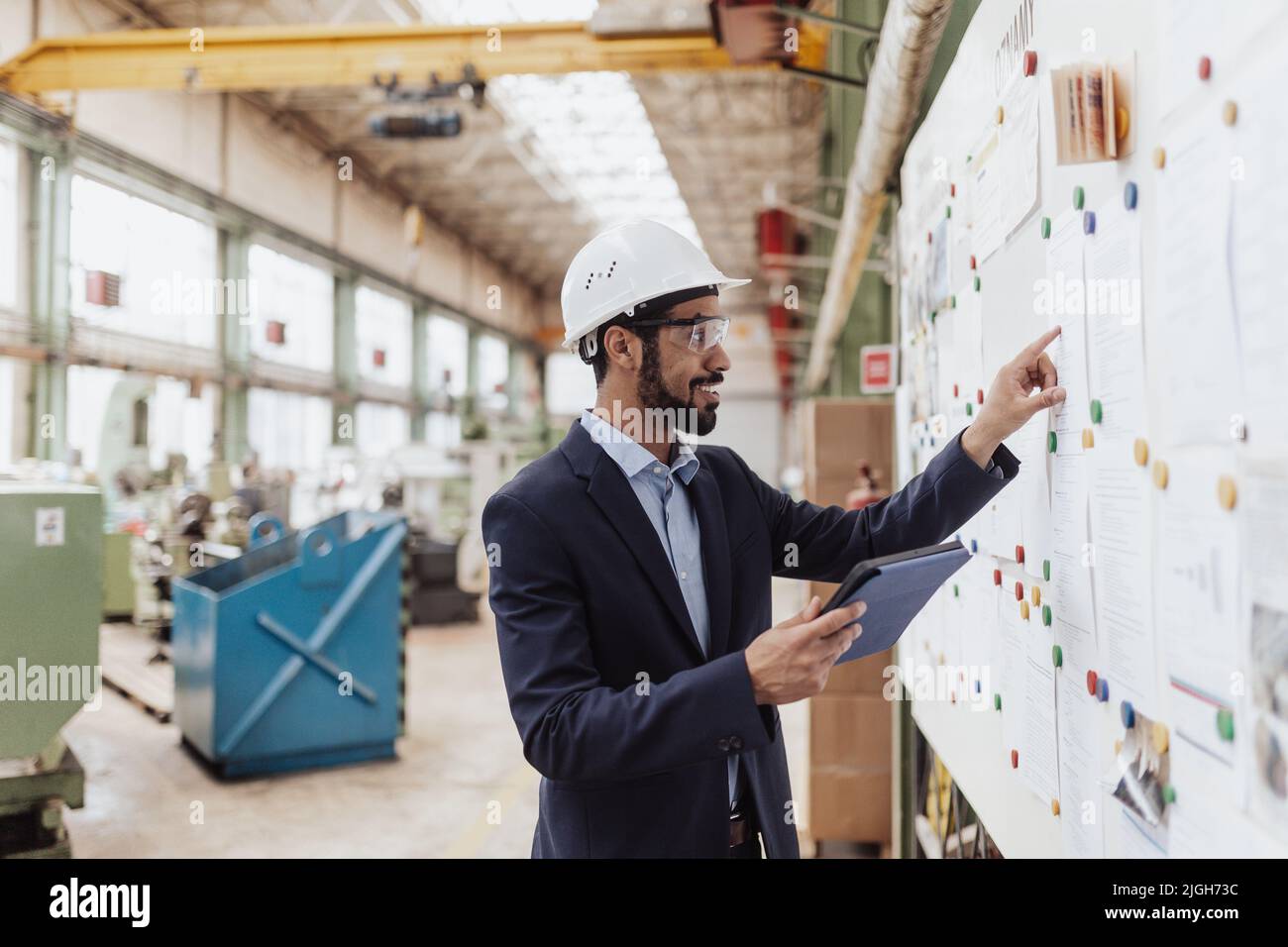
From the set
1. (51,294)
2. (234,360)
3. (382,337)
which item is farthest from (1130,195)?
(382,337)

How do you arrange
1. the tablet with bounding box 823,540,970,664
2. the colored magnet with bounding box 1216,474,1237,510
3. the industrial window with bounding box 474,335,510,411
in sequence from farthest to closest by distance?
the industrial window with bounding box 474,335,510,411 → the tablet with bounding box 823,540,970,664 → the colored magnet with bounding box 1216,474,1237,510

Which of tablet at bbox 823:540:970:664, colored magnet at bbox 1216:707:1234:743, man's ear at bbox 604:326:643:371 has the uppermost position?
man's ear at bbox 604:326:643:371

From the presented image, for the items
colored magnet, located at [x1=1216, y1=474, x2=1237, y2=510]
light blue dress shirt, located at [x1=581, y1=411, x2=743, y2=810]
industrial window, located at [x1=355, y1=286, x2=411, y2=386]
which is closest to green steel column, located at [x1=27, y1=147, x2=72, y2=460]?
industrial window, located at [x1=355, y1=286, x2=411, y2=386]

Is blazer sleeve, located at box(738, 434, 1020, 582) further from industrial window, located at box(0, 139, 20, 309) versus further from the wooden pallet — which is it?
industrial window, located at box(0, 139, 20, 309)

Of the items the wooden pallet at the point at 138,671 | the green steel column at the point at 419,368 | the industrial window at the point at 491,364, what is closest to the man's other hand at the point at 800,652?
the wooden pallet at the point at 138,671

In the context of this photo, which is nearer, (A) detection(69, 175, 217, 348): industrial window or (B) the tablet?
(B) the tablet

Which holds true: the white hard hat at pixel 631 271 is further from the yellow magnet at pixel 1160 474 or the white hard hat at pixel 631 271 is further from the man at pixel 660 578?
the yellow magnet at pixel 1160 474

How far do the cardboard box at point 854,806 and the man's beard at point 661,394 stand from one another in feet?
9.18

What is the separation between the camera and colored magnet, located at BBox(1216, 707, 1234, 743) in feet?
3.27

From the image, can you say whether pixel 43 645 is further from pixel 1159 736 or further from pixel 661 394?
pixel 1159 736

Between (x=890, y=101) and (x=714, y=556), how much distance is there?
1.92 metres
